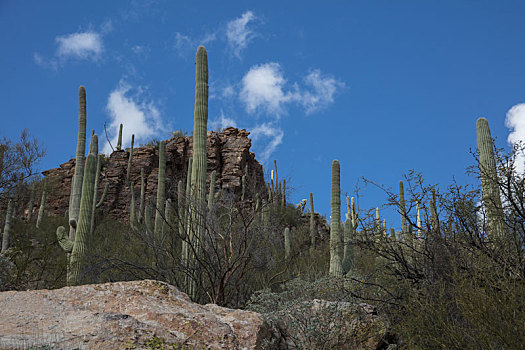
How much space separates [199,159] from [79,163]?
680cm

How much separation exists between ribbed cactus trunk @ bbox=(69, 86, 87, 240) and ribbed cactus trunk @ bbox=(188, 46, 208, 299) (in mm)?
4456

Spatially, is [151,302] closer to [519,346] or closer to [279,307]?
[279,307]

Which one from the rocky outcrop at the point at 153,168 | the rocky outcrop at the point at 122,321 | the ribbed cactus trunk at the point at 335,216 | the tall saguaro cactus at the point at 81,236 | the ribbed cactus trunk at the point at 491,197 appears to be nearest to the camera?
the rocky outcrop at the point at 122,321

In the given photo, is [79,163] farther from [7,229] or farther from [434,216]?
[434,216]

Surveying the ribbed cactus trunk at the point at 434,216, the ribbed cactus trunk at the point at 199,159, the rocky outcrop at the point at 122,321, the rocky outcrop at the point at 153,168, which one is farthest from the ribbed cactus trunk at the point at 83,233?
the rocky outcrop at the point at 153,168

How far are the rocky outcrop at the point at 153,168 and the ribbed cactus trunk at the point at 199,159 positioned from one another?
14.7 m

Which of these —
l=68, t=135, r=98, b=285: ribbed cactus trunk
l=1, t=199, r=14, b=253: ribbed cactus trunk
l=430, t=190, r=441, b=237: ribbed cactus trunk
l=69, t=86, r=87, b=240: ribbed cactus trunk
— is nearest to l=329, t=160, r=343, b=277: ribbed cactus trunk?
l=430, t=190, r=441, b=237: ribbed cactus trunk

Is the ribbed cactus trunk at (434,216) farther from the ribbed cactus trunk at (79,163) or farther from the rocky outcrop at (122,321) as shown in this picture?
the ribbed cactus trunk at (79,163)

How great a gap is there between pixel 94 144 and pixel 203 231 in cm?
1266

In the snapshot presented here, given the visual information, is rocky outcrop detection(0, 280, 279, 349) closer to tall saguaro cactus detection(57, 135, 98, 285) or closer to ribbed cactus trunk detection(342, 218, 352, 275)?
tall saguaro cactus detection(57, 135, 98, 285)

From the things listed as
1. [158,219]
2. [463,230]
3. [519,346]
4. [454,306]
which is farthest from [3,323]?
[158,219]

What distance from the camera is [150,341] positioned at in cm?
400

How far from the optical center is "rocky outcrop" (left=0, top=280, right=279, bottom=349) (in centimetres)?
381

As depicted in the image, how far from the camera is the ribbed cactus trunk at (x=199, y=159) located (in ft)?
28.7
